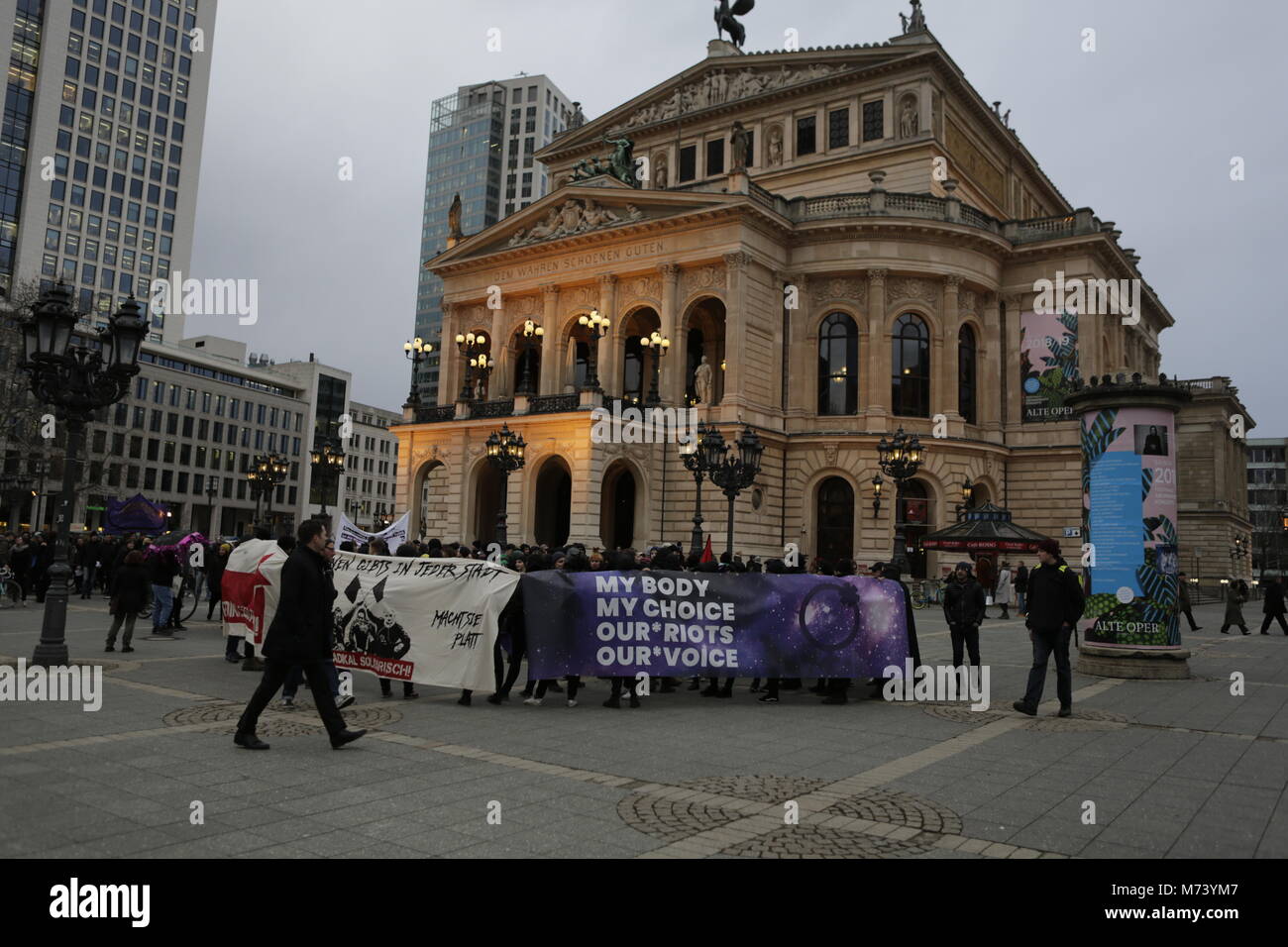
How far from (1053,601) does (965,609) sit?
7.51 feet

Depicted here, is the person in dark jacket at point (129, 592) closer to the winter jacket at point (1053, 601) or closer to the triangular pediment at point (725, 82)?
the winter jacket at point (1053, 601)

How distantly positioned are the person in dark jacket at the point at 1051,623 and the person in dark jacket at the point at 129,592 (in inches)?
511

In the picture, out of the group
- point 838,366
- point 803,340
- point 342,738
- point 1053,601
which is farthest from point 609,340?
point 342,738

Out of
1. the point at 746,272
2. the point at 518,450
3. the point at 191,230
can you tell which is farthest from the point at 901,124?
the point at 191,230

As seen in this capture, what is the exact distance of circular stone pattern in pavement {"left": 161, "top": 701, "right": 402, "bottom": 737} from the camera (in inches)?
350

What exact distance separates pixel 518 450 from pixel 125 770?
26.2m

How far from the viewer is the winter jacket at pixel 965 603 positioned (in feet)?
42.5

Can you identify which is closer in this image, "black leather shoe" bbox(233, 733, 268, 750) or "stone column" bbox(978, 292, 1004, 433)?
"black leather shoe" bbox(233, 733, 268, 750)

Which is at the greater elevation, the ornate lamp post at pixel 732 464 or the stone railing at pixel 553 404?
the stone railing at pixel 553 404

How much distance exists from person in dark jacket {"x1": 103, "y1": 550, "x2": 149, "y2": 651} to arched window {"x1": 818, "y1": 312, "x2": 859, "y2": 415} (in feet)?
107

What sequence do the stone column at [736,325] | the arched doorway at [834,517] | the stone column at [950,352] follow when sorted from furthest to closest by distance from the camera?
the stone column at [950,352], the arched doorway at [834,517], the stone column at [736,325]

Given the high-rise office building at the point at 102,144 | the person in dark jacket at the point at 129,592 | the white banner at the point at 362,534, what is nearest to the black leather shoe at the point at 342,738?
the person in dark jacket at the point at 129,592

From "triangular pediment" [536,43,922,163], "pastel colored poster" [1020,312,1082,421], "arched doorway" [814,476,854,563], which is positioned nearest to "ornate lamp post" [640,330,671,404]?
"arched doorway" [814,476,854,563]

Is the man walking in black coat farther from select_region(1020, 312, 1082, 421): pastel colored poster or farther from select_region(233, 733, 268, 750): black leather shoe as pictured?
select_region(1020, 312, 1082, 421): pastel colored poster
